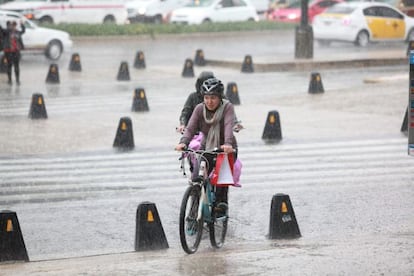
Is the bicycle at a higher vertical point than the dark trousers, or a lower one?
higher

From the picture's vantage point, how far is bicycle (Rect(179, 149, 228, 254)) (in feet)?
35.6

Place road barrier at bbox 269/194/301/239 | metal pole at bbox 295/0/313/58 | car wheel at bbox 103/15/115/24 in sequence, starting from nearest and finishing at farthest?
1. road barrier at bbox 269/194/301/239
2. metal pole at bbox 295/0/313/58
3. car wheel at bbox 103/15/115/24

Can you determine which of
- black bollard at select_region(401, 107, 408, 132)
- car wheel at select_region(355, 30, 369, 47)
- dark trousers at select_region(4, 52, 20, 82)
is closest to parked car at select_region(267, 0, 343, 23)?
car wheel at select_region(355, 30, 369, 47)

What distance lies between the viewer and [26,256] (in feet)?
36.7

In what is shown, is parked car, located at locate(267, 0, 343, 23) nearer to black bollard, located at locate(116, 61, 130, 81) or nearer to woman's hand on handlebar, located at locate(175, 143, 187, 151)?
black bollard, located at locate(116, 61, 130, 81)

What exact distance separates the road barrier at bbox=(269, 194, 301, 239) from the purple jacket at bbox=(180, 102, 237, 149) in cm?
83

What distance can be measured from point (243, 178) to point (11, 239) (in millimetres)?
5447

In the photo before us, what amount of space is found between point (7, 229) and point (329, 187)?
539cm

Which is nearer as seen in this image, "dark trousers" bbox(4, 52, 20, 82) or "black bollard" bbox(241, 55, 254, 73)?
"dark trousers" bbox(4, 52, 20, 82)

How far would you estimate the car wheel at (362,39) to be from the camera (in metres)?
41.5

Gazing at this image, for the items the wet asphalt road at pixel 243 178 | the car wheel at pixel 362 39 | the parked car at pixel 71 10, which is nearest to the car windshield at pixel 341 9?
the car wheel at pixel 362 39

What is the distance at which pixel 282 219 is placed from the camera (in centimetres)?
1202

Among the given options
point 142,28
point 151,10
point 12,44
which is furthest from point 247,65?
point 151,10

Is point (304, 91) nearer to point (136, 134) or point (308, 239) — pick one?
point (136, 134)
